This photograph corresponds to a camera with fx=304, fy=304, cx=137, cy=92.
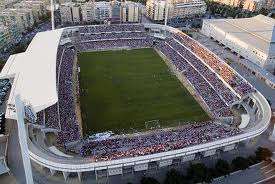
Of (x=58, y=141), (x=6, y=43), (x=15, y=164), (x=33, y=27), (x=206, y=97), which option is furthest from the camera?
(x=33, y=27)

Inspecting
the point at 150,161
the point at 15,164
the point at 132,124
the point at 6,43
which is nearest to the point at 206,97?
the point at 132,124

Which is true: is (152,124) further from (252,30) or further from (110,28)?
(252,30)

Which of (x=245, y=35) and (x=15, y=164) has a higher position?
(x=245, y=35)

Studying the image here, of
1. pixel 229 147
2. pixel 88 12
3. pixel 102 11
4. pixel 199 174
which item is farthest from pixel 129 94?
pixel 88 12

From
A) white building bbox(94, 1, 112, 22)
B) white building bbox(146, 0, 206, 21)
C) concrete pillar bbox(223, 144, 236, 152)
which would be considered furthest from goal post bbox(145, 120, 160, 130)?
white building bbox(146, 0, 206, 21)

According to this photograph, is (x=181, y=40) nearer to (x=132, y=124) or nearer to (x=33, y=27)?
(x=132, y=124)

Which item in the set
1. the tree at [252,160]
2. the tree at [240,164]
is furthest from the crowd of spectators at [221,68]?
the tree at [240,164]

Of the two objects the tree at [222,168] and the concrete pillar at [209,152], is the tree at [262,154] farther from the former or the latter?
the concrete pillar at [209,152]
